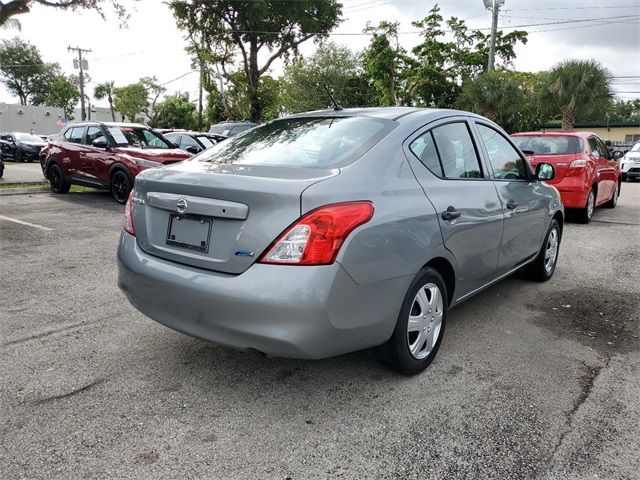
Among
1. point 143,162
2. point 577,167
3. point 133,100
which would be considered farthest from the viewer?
point 133,100

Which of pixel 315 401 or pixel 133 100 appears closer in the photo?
pixel 315 401

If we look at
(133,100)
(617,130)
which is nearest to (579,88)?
(617,130)

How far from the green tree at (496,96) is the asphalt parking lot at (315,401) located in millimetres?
19274

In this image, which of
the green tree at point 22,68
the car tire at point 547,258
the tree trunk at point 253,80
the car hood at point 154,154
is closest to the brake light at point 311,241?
the car tire at point 547,258

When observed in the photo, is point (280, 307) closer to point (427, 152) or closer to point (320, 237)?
point (320, 237)

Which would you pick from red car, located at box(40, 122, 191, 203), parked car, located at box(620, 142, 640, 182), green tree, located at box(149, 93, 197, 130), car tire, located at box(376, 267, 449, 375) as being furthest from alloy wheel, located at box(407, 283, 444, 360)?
green tree, located at box(149, 93, 197, 130)

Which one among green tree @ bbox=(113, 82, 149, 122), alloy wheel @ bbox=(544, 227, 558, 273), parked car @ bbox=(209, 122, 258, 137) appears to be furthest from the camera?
green tree @ bbox=(113, 82, 149, 122)

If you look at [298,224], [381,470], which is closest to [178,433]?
[381,470]

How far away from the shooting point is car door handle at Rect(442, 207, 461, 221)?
10.3 feet

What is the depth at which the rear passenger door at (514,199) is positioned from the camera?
3996mm

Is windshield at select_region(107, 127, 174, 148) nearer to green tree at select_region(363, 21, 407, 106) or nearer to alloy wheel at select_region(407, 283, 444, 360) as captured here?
alloy wheel at select_region(407, 283, 444, 360)

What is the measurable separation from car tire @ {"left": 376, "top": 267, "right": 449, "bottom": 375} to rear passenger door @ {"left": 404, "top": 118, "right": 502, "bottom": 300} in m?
0.26

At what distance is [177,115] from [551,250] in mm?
63180

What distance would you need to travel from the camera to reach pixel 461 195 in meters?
3.37
